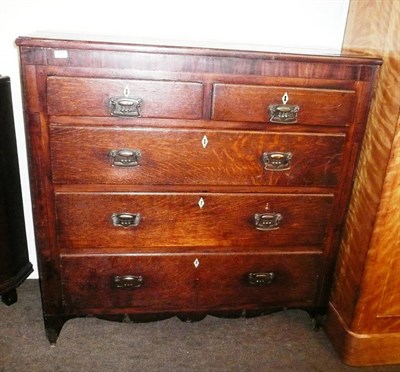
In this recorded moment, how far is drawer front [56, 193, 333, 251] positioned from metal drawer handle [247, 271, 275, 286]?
0.14 metres

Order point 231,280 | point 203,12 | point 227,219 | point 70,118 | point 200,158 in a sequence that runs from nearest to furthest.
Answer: point 70,118
point 200,158
point 227,219
point 231,280
point 203,12

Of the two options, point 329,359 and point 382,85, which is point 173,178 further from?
point 329,359

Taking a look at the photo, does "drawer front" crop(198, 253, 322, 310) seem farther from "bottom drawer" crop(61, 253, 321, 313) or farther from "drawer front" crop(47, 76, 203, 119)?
"drawer front" crop(47, 76, 203, 119)

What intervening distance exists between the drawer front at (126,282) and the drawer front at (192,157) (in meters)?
0.35

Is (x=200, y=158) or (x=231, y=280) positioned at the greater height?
(x=200, y=158)

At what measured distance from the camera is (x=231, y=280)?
5.43 feet

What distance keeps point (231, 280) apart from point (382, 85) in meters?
1.01

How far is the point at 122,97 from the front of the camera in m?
1.33

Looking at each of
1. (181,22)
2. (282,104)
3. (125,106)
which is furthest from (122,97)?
(181,22)

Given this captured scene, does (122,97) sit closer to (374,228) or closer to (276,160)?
(276,160)

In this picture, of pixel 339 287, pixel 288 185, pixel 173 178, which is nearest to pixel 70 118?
pixel 173 178

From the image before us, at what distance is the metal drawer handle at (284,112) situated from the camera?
1.40 m

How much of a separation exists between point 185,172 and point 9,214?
92cm

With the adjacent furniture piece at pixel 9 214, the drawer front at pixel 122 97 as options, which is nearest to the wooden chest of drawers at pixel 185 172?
the drawer front at pixel 122 97
